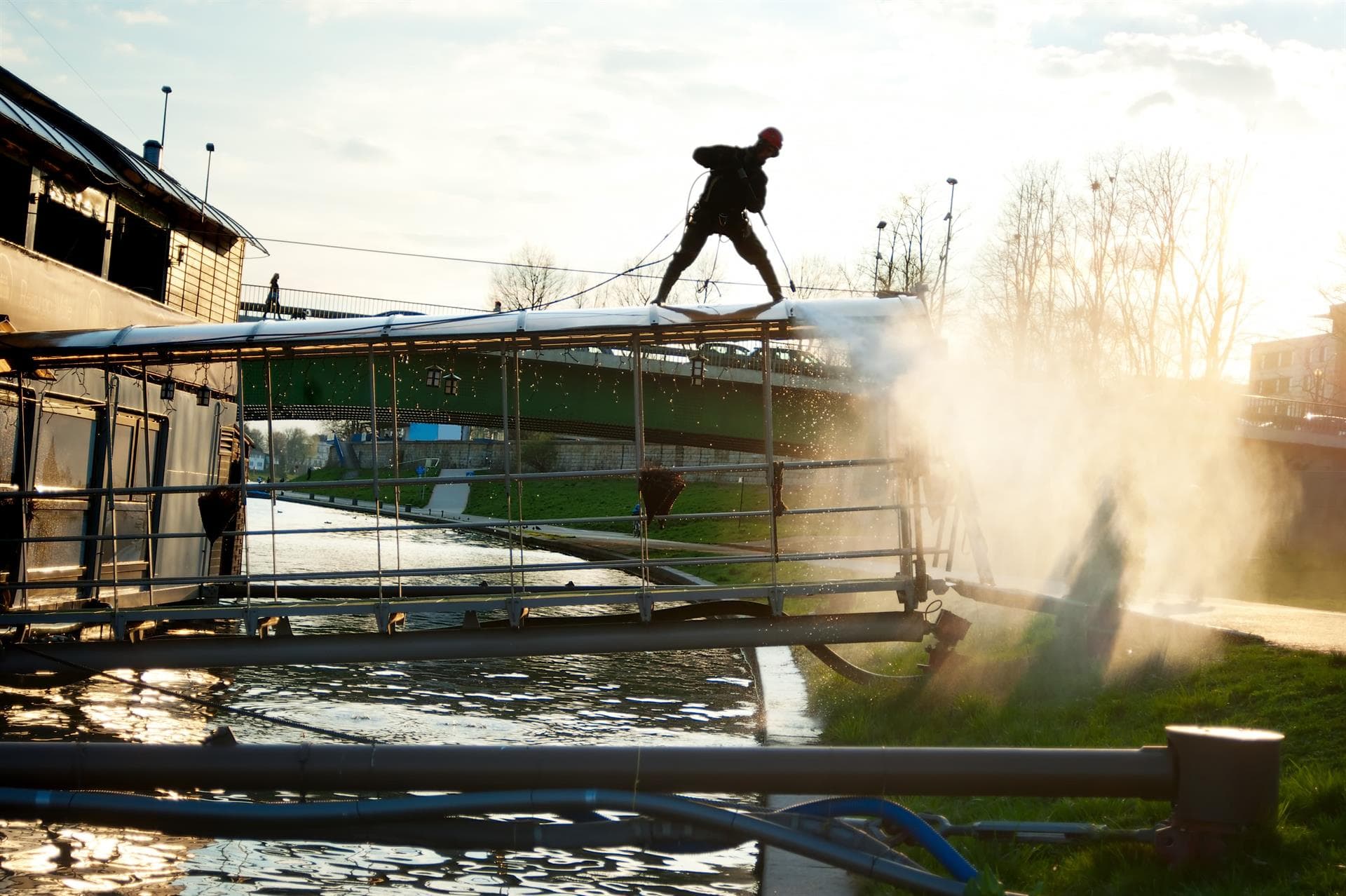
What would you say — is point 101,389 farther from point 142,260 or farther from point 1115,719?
point 1115,719

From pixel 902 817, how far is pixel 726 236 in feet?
22.2

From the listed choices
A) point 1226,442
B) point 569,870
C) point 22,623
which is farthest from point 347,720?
point 1226,442

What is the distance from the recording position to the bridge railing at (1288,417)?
4806 centimetres

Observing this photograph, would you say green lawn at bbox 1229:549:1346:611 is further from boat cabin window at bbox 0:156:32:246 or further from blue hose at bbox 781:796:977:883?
boat cabin window at bbox 0:156:32:246

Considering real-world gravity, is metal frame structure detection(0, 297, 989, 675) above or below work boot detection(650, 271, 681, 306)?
below

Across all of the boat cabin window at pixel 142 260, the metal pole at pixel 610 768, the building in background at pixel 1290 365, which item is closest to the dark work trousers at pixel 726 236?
the metal pole at pixel 610 768

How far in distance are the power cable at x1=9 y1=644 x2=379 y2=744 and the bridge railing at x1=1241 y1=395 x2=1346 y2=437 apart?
136ft

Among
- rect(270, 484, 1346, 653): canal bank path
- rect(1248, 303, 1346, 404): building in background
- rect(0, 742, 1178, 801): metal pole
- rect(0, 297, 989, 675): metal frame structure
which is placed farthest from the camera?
rect(1248, 303, 1346, 404): building in background

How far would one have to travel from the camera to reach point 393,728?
12.1m

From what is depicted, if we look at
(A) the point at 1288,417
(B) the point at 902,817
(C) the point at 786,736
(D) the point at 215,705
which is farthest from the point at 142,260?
(A) the point at 1288,417

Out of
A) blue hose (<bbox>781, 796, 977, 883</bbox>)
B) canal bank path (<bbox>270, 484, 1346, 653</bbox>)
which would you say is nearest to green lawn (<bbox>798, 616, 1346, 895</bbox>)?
blue hose (<bbox>781, 796, 977, 883</bbox>)

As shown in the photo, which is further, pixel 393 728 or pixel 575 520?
pixel 393 728

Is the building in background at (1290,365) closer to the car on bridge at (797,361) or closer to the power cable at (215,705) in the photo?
the car on bridge at (797,361)

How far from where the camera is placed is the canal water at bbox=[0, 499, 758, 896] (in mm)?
6992
